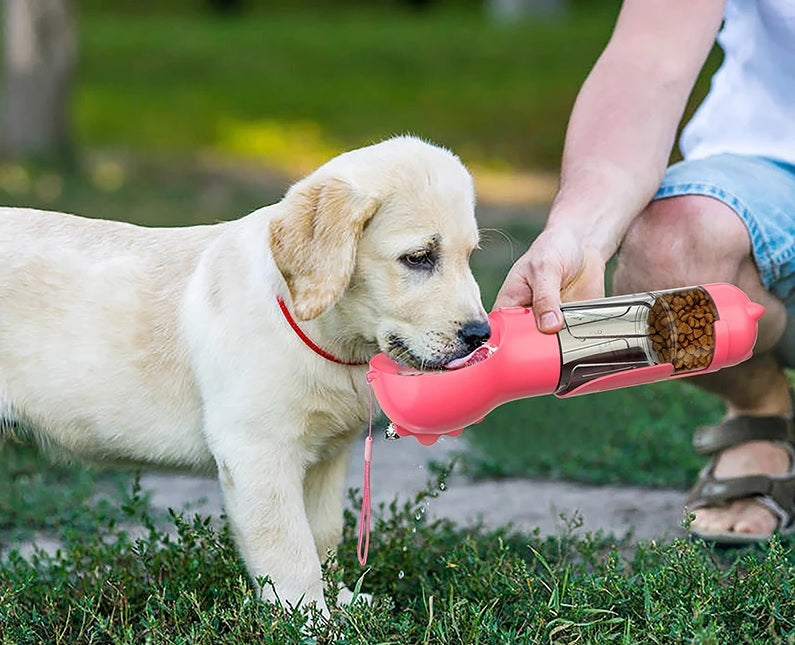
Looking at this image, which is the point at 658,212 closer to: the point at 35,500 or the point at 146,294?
the point at 146,294

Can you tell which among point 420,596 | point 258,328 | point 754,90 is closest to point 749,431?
point 754,90

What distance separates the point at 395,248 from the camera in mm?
2832

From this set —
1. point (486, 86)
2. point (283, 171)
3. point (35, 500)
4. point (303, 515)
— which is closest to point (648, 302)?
point (303, 515)

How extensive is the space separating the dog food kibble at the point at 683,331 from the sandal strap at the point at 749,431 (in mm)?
1014

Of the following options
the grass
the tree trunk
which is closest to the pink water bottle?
the tree trunk

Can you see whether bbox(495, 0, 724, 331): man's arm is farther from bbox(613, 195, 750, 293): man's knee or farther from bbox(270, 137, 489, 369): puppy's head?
bbox(270, 137, 489, 369): puppy's head

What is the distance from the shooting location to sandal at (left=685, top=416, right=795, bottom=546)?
3744 mm

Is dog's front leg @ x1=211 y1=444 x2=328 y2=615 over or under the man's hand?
under

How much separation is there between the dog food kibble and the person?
0.69ft

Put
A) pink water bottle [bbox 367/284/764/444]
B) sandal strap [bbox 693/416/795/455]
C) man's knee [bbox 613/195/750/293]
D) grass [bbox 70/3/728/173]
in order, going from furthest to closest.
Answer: grass [bbox 70/3/728/173] < sandal strap [bbox 693/416/795/455] < man's knee [bbox 613/195/750/293] < pink water bottle [bbox 367/284/764/444]

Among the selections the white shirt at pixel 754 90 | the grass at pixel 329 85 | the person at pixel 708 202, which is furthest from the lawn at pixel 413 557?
the grass at pixel 329 85

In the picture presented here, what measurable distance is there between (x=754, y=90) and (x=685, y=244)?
63 centimetres

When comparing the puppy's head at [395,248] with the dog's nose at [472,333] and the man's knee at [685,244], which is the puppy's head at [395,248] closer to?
the dog's nose at [472,333]

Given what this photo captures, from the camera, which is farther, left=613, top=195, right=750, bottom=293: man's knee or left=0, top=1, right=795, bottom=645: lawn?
left=613, top=195, right=750, bottom=293: man's knee
